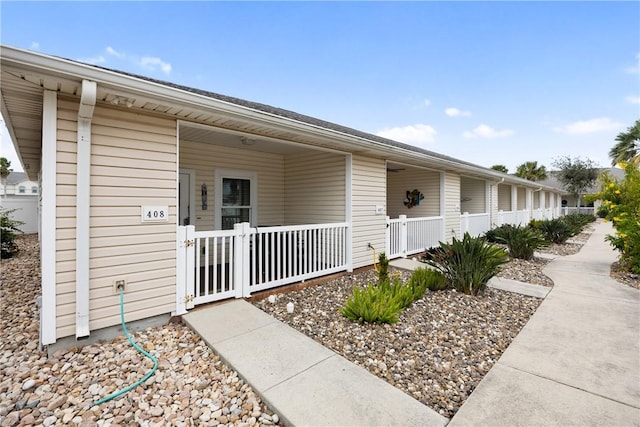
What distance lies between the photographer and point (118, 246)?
3.18 meters

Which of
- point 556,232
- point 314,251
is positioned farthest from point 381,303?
point 556,232

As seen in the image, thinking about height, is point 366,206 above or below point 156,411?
above

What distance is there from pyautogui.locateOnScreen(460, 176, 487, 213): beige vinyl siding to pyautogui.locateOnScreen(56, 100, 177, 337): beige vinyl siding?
11078mm

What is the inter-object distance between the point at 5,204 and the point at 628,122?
3788 centimetres

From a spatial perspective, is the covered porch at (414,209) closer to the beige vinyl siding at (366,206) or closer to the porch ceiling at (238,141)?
the beige vinyl siding at (366,206)

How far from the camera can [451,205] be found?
905cm

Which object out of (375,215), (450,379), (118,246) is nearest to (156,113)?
(118,246)

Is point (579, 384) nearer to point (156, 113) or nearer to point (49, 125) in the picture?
point (156, 113)

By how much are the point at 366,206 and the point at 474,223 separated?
6053mm

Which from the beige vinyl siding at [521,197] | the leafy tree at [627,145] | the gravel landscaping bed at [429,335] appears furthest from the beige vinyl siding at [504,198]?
the gravel landscaping bed at [429,335]

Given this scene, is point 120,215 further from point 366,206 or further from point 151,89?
point 366,206

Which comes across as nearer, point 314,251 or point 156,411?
point 156,411

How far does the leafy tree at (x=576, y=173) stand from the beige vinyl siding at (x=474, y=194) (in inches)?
773

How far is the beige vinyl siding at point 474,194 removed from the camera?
1162 cm
